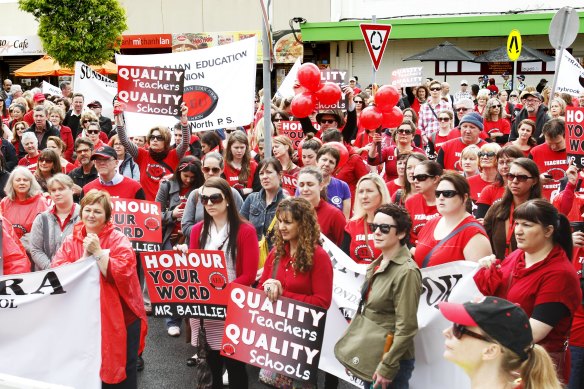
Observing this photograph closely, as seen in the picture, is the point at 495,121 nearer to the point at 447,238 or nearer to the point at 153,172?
the point at 153,172

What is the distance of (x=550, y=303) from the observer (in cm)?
398

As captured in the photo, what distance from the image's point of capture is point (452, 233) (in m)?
4.84

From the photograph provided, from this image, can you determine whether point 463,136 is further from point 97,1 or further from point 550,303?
point 97,1

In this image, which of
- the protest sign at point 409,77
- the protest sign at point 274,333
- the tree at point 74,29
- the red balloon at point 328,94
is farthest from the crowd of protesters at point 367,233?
the tree at point 74,29

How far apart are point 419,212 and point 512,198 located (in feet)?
2.71

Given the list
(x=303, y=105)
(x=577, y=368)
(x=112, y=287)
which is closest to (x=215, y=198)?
(x=112, y=287)

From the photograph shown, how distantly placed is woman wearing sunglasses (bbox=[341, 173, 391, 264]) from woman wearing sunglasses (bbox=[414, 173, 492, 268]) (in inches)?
25.7

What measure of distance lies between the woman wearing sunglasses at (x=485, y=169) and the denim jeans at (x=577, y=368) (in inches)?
91.0

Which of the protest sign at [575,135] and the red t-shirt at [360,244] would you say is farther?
the protest sign at [575,135]

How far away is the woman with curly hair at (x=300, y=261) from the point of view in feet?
15.8

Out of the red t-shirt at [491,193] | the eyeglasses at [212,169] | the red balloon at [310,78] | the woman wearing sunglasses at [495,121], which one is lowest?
the woman wearing sunglasses at [495,121]

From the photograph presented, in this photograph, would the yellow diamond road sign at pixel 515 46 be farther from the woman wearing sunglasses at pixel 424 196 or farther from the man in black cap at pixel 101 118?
the woman wearing sunglasses at pixel 424 196

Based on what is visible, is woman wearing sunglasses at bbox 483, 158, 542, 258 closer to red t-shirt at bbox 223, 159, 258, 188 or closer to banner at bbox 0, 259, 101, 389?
banner at bbox 0, 259, 101, 389

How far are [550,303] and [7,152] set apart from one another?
25.8ft
